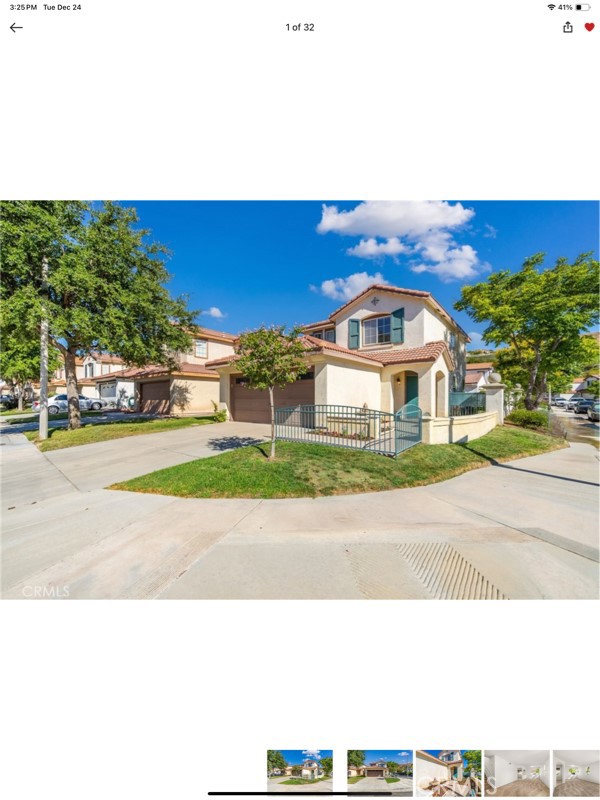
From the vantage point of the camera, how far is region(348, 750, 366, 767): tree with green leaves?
66.1 inches

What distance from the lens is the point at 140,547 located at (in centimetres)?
321

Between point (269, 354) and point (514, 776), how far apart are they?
6.05 meters

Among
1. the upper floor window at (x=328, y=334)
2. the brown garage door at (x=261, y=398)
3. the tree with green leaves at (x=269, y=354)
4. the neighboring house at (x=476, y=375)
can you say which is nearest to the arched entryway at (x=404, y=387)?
the upper floor window at (x=328, y=334)

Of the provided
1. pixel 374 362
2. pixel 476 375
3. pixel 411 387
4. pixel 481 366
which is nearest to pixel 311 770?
pixel 374 362

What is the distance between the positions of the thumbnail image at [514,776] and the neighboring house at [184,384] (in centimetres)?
1630

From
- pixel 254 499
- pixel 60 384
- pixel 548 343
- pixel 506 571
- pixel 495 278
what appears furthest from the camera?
pixel 60 384

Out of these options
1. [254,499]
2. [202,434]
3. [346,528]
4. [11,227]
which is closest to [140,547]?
[254,499]

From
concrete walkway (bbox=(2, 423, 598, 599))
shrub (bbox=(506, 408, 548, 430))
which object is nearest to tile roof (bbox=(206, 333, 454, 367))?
shrub (bbox=(506, 408, 548, 430))

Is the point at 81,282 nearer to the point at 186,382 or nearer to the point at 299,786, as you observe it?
the point at 186,382

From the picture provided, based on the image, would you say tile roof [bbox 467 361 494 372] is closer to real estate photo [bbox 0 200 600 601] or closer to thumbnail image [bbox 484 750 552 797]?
real estate photo [bbox 0 200 600 601]

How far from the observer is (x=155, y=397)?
60.3 ft

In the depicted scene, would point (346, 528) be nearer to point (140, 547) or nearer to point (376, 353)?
point (140, 547)

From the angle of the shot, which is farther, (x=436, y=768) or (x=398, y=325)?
(x=398, y=325)

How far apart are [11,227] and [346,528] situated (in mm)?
13316
